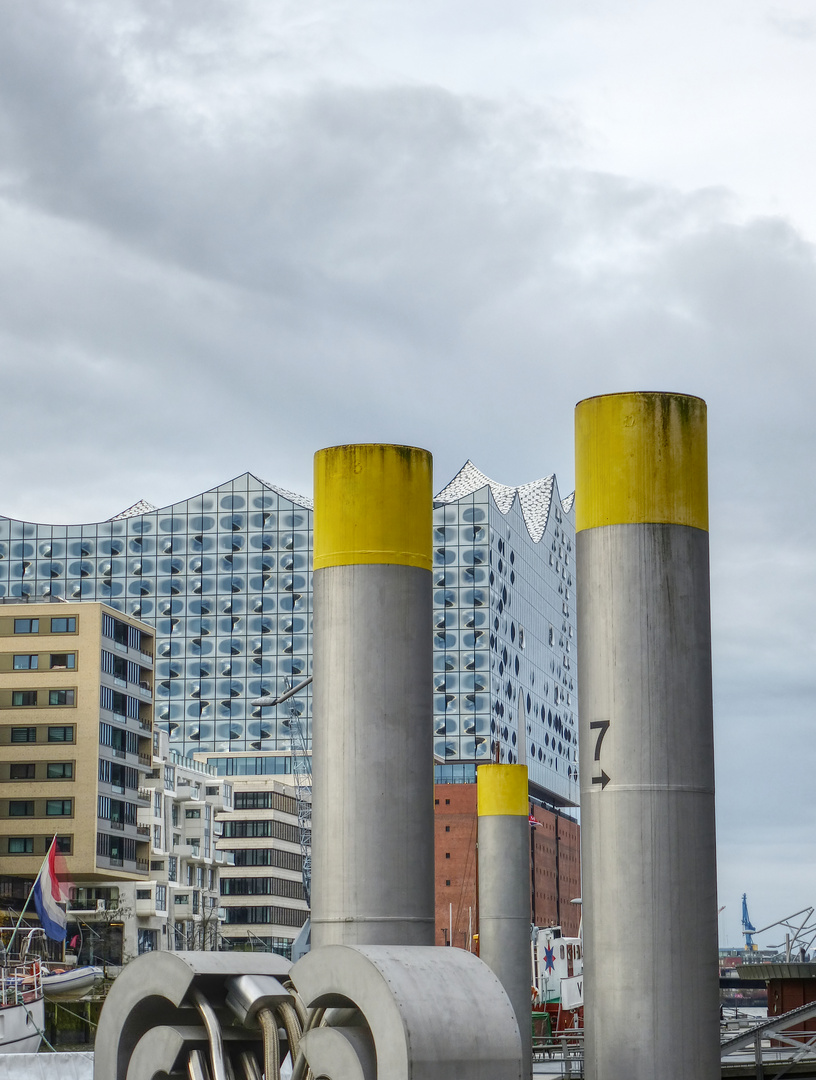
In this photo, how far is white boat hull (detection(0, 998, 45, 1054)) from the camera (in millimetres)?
52103

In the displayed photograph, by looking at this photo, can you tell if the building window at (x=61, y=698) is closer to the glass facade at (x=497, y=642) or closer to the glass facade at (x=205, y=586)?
the glass facade at (x=497, y=642)

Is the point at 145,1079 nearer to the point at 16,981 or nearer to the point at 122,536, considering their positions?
the point at 16,981

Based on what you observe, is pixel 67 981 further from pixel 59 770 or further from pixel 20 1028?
pixel 59 770

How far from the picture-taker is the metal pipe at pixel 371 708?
1491 centimetres

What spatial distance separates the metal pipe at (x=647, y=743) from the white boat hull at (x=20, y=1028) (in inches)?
1678

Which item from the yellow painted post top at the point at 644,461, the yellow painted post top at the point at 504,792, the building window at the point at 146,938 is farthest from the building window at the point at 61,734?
the yellow painted post top at the point at 644,461

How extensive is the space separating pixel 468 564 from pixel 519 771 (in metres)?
122

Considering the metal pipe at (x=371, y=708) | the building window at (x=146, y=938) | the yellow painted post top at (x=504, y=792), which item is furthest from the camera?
the building window at (x=146, y=938)

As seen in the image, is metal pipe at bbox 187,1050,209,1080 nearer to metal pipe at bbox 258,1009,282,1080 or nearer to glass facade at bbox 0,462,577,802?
metal pipe at bbox 258,1009,282,1080

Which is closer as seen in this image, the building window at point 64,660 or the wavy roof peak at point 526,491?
the building window at point 64,660

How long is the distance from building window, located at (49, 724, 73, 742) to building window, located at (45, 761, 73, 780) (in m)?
1.42

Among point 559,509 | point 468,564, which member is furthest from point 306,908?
point 559,509

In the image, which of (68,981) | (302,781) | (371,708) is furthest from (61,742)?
(371,708)

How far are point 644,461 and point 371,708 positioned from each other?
3.61 metres
